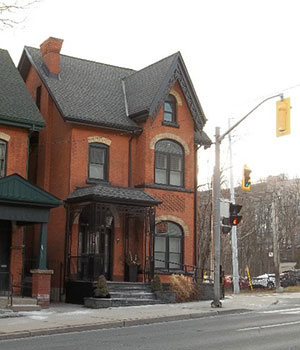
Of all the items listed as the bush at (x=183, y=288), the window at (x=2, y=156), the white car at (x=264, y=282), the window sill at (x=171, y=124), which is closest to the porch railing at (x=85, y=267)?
the bush at (x=183, y=288)

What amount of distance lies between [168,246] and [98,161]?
489 cm

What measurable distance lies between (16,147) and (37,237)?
15.6 feet

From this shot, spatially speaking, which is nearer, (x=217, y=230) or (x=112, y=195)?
(x=217, y=230)

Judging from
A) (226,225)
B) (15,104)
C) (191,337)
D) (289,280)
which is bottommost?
(191,337)

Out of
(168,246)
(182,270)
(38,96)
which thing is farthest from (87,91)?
(182,270)

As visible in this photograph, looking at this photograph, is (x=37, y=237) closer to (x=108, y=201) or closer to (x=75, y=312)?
(x=108, y=201)

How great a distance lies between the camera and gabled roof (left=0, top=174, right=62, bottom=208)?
790 inches

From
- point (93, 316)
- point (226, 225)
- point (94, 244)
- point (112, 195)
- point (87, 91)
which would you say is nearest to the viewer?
point (93, 316)

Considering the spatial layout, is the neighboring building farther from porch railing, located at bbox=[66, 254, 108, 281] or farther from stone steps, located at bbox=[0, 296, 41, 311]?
porch railing, located at bbox=[66, 254, 108, 281]

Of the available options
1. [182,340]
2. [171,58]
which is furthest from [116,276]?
[182,340]

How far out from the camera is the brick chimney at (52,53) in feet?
88.2

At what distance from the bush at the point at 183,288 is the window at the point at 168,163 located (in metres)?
4.68

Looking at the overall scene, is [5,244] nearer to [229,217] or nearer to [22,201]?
[22,201]

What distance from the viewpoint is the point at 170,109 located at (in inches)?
1070
